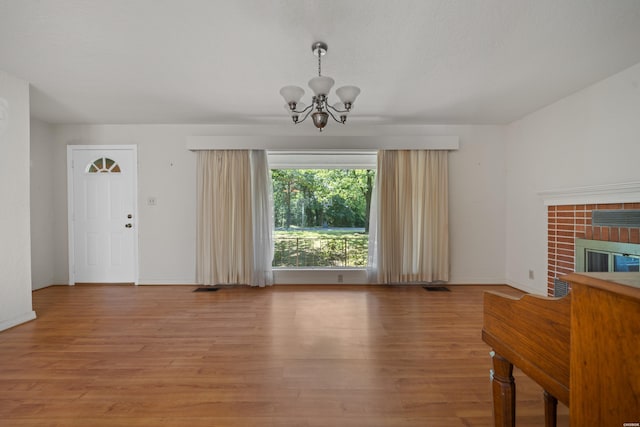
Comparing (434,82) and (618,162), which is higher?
(434,82)

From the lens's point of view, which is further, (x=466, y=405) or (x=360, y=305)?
(x=360, y=305)

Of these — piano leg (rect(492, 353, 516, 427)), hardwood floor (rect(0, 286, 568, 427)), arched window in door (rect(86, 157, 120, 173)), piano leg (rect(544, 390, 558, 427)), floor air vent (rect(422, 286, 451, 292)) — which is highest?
arched window in door (rect(86, 157, 120, 173))

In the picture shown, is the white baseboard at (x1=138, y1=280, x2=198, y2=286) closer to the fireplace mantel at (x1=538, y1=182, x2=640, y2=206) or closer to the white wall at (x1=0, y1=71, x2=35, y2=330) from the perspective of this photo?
the white wall at (x1=0, y1=71, x2=35, y2=330)

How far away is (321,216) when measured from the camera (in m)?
4.56

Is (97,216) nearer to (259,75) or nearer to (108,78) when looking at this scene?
(108,78)

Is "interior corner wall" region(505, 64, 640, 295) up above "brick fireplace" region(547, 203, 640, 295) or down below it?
above

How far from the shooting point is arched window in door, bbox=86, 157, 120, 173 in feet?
14.0

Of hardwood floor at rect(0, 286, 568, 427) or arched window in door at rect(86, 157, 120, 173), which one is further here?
arched window in door at rect(86, 157, 120, 173)

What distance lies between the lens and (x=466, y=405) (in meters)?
1.62

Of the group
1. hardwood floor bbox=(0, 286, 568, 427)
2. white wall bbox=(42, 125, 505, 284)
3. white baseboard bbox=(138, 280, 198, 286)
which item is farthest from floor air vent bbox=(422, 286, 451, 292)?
white baseboard bbox=(138, 280, 198, 286)

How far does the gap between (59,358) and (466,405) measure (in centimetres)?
293

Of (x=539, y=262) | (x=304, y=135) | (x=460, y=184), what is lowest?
(x=539, y=262)

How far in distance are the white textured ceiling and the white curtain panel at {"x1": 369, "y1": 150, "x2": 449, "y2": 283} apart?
0.94 m

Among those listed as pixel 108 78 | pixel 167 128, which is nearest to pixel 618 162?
pixel 108 78
